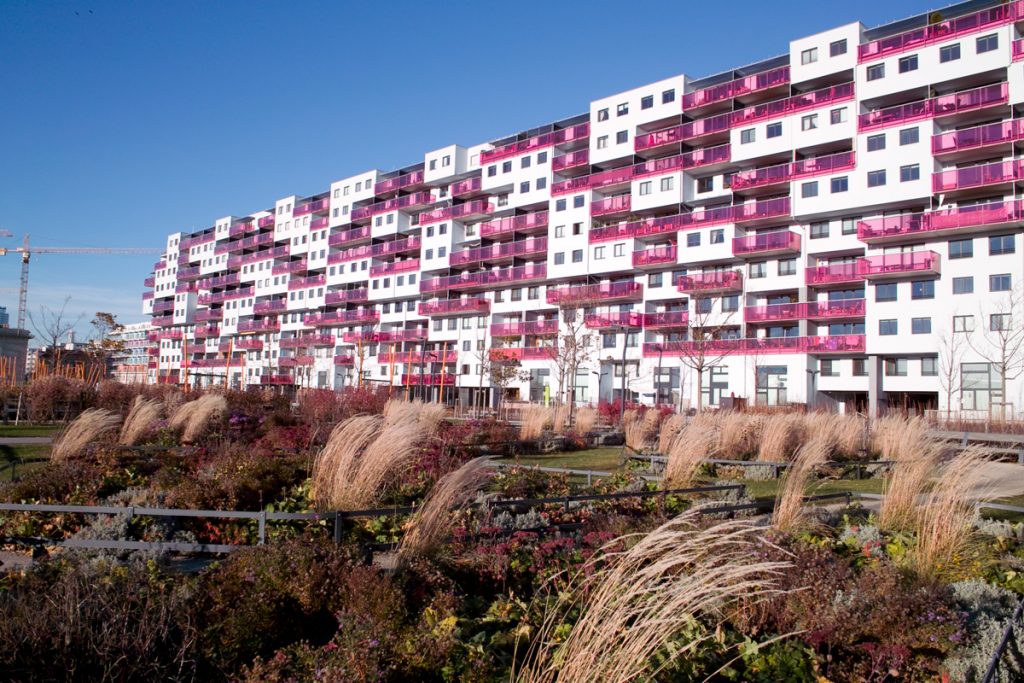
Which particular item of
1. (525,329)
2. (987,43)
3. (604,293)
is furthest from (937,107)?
(525,329)

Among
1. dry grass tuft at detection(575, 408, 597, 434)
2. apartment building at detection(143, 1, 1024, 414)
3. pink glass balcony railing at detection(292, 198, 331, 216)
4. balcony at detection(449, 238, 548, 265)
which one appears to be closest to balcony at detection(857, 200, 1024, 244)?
apartment building at detection(143, 1, 1024, 414)

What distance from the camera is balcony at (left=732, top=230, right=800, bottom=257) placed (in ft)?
171

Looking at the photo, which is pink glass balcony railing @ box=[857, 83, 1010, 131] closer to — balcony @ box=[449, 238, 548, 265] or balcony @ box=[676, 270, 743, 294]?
balcony @ box=[676, 270, 743, 294]

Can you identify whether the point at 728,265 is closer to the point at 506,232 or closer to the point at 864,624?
the point at 506,232

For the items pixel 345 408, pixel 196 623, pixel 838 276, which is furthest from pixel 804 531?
pixel 838 276

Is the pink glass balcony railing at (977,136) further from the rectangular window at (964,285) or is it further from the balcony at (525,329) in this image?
the balcony at (525,329)

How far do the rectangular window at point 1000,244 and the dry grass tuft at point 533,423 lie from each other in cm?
3406

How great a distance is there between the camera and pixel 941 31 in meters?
45.8

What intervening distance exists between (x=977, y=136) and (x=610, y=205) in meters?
26.2

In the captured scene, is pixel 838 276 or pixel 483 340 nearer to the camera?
pixel 838 276

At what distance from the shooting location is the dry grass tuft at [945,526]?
7547 mm

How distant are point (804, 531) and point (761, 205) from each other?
1900 inches

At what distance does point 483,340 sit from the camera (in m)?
69.1

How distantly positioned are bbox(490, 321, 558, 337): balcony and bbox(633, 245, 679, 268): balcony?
924 cm
